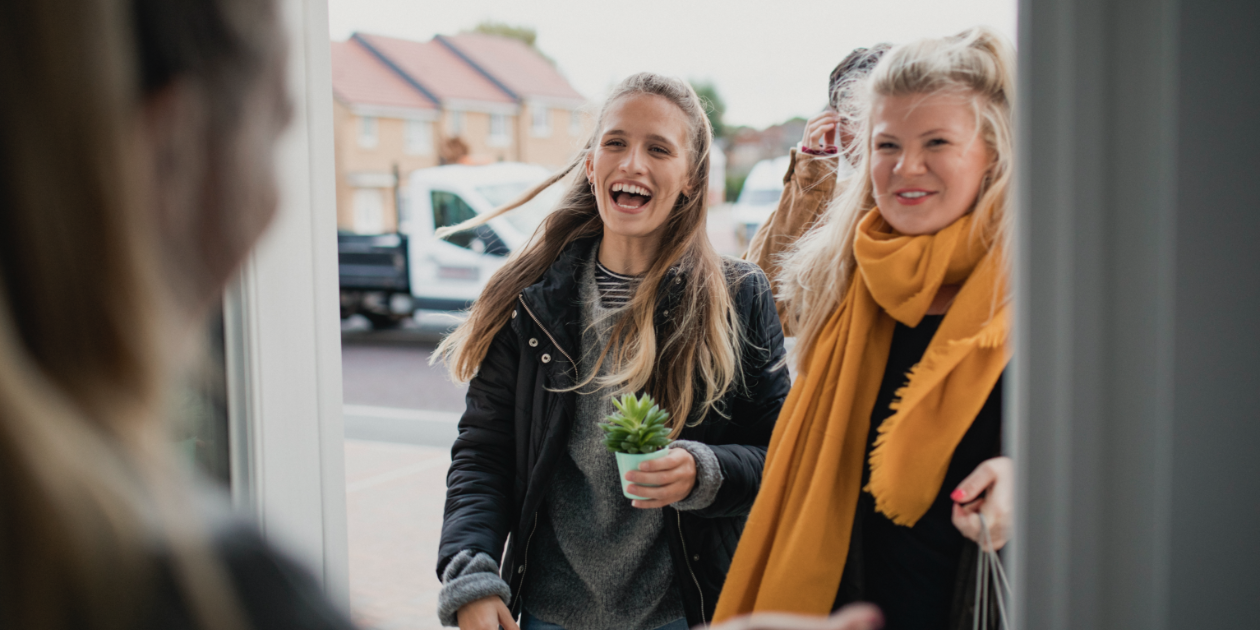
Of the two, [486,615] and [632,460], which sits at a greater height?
[632,460]

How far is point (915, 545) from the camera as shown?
116 centimetres

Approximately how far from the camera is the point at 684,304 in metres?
1.63

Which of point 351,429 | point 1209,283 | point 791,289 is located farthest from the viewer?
point 351,429

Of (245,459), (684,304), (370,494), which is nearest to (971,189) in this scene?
(684,304)

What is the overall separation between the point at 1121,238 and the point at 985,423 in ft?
1.66

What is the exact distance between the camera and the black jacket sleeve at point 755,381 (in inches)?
61.4

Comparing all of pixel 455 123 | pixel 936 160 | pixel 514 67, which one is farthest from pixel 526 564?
pixel 514 67

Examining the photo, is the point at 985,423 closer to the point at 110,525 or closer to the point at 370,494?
the point at 110,525

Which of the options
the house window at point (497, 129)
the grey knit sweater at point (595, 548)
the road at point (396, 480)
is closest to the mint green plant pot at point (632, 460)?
the grey knit sweater at point (595, 548)

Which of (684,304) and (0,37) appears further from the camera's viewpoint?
(684,304)

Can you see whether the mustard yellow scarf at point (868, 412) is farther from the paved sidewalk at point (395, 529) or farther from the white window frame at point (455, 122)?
the white window frame at point (455, 122)

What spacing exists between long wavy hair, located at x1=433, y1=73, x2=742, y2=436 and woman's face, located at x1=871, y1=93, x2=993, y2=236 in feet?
1.58

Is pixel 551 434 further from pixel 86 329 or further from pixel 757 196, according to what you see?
pixel 757 196

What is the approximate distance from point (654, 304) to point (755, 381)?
243 mm
